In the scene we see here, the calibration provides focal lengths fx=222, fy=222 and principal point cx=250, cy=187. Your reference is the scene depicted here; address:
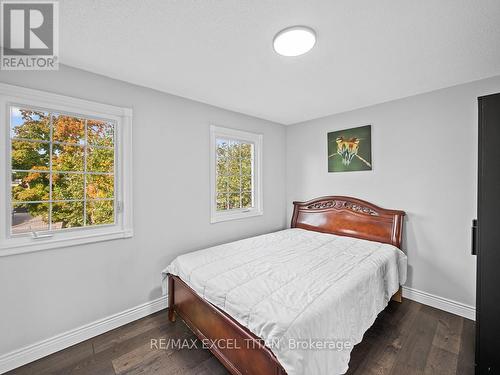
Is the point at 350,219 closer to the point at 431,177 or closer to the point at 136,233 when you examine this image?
the point at 431,177

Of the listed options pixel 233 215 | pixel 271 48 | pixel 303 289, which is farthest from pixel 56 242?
pixel 271 48

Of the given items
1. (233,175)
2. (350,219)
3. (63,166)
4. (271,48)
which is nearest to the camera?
(271,48)

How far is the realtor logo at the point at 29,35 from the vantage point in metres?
1.36

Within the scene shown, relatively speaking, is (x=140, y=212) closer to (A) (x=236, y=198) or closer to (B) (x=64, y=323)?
(B) (x=64, y=323)

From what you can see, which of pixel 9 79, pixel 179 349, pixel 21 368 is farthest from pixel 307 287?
pixel 9 79

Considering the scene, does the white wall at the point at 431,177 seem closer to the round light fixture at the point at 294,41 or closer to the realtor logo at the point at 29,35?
the round light fixture at the point at 294,41

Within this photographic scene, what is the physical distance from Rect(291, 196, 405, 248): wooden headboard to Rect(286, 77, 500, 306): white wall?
143 mm

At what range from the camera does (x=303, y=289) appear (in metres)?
1.59

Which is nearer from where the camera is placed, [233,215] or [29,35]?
[29,35]

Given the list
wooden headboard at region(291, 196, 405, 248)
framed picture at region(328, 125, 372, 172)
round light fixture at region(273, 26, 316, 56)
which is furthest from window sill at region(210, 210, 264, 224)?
round light fixture at region(273, 26, 316, 56)

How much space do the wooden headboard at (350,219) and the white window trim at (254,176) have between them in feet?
2.31

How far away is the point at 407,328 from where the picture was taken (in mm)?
2131

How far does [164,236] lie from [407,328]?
2632mm

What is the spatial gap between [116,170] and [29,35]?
1.15 meters
